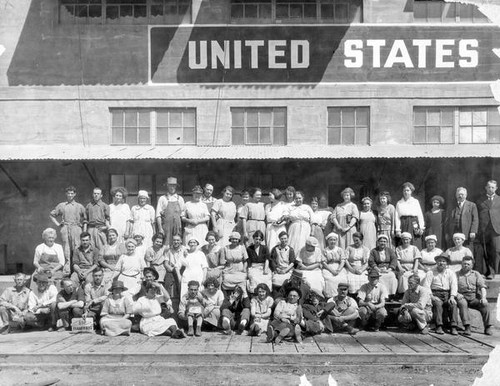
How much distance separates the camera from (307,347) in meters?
9.67

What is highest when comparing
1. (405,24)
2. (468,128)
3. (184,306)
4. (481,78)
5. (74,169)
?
(405,24)

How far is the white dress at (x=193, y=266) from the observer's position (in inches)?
445

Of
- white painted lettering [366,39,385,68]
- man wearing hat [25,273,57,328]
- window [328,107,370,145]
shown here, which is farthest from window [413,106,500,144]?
man wearing hat [25,273,57,328]

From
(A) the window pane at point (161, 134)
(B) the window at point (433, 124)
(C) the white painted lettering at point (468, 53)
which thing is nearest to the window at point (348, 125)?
(B) the window at point (433, 124)

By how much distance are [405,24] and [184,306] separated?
344 inches

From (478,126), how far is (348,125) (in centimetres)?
300

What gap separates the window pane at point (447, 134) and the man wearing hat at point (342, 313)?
20.2 feet

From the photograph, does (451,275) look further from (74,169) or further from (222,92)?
(74,169)

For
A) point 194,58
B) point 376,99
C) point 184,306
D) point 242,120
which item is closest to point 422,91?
point 376,99

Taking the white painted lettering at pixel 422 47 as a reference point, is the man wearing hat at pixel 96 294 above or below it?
below

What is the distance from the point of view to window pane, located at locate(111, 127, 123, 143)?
16.0 meters

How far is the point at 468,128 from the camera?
51.9 feet

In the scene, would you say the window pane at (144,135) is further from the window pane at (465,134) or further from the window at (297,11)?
the window pane at (465,134)

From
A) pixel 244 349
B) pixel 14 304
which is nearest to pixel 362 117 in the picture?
pixel 244 349
